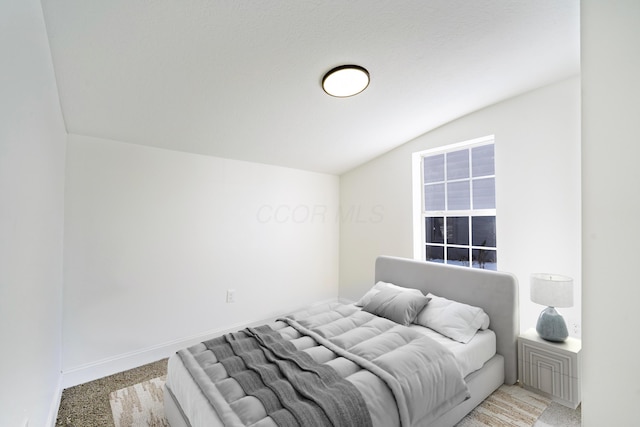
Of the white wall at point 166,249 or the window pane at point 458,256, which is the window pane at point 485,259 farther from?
the white wall at point 166,249

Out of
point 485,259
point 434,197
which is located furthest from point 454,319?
point 434,197

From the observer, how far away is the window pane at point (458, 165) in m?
3.12

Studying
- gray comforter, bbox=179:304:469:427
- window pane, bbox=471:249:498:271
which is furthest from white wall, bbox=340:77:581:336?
gray comforter, bbox=179:304:469:427

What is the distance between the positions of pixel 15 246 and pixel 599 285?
1723 millimetres

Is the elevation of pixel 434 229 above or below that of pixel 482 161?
below

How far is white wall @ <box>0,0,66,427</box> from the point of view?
905mm

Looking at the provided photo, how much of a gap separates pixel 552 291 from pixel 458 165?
1635mm

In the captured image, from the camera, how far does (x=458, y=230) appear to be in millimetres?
3184

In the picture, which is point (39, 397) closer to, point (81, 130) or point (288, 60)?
point (81, 130)

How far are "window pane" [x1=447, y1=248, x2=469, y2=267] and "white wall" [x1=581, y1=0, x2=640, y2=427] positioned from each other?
2.85 metres

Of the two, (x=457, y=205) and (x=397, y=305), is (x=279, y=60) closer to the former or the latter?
(x=397, y=305)

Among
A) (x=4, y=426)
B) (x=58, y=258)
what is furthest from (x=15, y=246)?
(x=58, y=258)

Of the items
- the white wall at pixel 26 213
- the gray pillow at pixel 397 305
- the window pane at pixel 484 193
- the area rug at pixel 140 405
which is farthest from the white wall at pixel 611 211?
the window pane at pixel 484 193

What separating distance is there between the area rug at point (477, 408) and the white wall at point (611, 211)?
173cm
